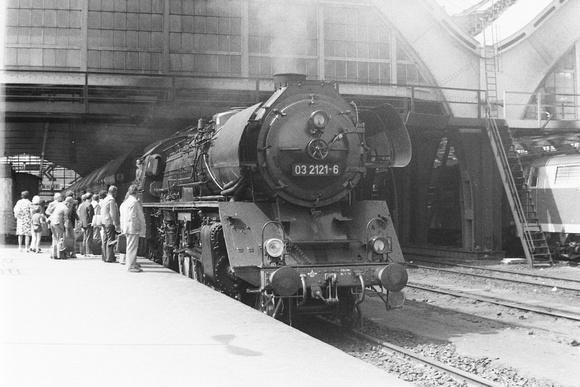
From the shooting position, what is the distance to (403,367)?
23.1 ft

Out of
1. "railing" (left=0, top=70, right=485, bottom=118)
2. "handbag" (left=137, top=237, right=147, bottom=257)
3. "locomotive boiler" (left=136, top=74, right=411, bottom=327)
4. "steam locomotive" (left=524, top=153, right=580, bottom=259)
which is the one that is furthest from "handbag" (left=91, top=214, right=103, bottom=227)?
"steam locomotive" (left=524, top=153, right=580, bottom=259)

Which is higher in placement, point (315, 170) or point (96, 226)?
point (315, 170)

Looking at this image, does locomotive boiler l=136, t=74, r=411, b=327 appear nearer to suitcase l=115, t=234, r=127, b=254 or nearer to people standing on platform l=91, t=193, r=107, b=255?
suitcase l=115, t=234, r=127, b=254

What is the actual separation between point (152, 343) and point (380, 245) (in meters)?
3.36

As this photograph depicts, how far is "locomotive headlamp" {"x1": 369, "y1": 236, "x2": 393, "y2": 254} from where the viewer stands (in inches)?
324

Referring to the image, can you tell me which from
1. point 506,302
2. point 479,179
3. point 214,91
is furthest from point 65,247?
point 479,179

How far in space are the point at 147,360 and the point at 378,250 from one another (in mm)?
3717

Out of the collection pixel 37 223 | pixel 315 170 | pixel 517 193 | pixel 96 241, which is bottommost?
pixel 96 241

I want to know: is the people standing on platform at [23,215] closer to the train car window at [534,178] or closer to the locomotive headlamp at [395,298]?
the locomotive headlamp at [395,298]

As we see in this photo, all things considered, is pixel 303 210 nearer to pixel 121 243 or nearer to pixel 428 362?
pixel 428 362

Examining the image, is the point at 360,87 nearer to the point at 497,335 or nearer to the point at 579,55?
the point at 579,55

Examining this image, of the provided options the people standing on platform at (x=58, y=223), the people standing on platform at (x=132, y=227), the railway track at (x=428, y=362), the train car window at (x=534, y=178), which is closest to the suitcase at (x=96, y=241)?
the people standing on platform at (x=58, y=223)

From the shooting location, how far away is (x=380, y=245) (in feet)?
27.1

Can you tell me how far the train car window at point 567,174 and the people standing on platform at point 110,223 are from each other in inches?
477
